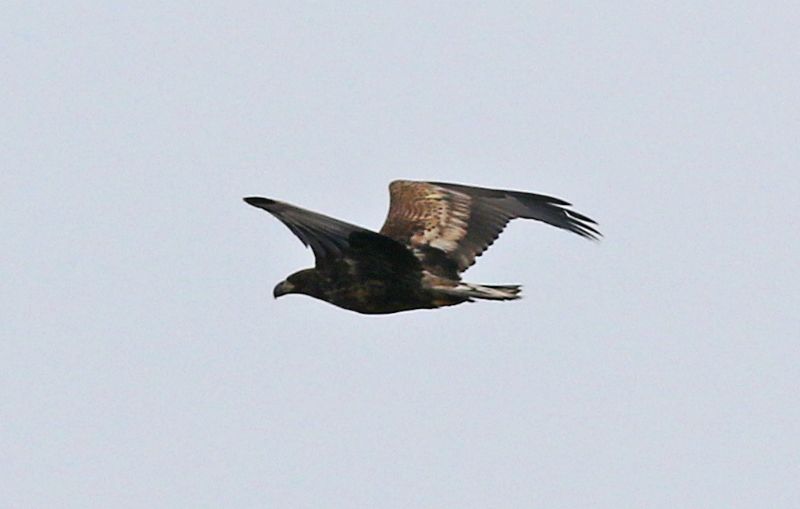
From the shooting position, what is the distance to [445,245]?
16141 mm

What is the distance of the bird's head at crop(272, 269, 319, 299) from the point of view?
50.2 ft

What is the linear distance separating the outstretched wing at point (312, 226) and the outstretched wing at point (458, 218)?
6.58 feet

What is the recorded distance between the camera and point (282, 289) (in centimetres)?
1563

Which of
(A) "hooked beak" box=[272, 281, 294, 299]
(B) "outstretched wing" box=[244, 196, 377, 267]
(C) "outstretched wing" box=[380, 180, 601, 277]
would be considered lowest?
(A) "hooked beak" box=[272, 281, 294, 299]

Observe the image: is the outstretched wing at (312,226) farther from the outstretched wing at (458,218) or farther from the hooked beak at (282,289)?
the outstretched wing at (458,218)

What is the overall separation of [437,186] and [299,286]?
6.48ft

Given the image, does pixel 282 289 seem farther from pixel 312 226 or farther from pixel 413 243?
pixel 312 226

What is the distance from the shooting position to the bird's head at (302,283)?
15.3 meters

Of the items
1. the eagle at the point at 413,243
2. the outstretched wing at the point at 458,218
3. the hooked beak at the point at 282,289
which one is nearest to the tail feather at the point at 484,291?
the eagle at the point at 413,243

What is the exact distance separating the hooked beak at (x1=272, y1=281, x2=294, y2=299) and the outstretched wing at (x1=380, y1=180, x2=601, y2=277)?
103 centimetres

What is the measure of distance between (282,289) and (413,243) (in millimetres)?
1192

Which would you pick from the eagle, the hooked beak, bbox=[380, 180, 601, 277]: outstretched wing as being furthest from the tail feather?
the hooked beak

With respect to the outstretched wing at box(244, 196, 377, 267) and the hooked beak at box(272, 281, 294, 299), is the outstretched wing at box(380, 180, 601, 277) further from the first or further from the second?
the outstretched wing at box(244, 196, 377, 267)

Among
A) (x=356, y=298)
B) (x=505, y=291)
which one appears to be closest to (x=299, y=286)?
(x=356, y=298)
